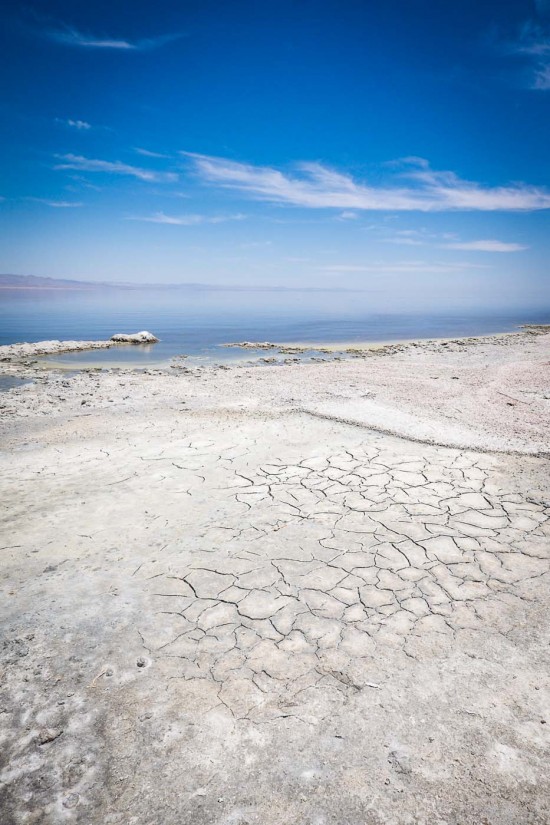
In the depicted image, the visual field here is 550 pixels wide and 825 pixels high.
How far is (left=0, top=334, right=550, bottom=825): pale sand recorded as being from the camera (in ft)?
6.63

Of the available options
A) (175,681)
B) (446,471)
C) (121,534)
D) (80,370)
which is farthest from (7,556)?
(80,370)


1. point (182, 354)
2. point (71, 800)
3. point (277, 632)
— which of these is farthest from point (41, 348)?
point (71, 800)

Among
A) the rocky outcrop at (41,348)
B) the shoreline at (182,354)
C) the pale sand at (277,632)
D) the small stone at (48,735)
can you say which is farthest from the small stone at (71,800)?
the rocky outcrop at (41,348)

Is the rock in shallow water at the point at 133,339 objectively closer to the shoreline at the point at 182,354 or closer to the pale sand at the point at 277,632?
the shoreline at the point at 182,354

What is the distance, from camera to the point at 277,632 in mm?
2936

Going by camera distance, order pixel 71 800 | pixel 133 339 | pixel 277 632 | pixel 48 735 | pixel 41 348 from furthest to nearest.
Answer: pixel 133 339, pixel 41 348, pixel 277 632, pixel 48 735, pixel 71 800

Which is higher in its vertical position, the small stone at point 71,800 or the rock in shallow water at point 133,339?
the rock in shallow water at point 133,339

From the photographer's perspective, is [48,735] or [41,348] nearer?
[48,735]

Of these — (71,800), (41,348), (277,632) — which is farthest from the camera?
(41,348)

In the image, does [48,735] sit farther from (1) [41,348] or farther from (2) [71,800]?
(1) [41,348]

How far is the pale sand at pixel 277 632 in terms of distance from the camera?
Answer: 2.02 meters

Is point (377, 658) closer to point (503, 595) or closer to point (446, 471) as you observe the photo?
point (503, 595)

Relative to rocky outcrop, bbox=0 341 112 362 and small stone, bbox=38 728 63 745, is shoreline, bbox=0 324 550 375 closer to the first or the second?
rocky outcrop, bbox=0 341 112 362

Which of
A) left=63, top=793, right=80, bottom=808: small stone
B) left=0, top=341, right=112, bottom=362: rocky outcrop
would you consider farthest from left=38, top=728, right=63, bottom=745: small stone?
left=0, top=341, right=112, bottom=362: rocky outcrop
